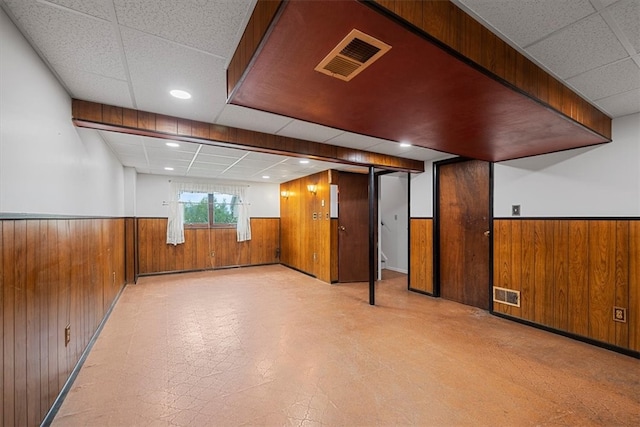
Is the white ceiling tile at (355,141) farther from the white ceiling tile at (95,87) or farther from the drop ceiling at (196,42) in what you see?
the white ceiling tile at (95,87)

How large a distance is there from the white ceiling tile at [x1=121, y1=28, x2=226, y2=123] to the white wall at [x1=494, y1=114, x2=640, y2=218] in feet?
11.7

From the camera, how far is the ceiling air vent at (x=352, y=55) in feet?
3.87

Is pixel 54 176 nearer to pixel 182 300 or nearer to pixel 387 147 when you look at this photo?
pixel 182 300

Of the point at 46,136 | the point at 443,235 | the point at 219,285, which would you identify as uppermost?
the point at 46,136

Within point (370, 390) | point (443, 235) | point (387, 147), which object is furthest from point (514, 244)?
point (370, 390)

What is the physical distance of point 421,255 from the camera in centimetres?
474

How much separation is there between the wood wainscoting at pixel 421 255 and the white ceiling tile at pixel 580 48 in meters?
3.03

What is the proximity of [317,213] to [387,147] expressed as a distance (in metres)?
2.45

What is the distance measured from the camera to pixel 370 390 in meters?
2.04

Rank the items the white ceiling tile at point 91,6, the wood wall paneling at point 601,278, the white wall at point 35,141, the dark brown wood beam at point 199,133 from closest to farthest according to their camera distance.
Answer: the white ceiling tile at point 91,6, the white wall at point 35,141, the dark brown wood beam at point 199,133, the wood wall paneling at point 601,278

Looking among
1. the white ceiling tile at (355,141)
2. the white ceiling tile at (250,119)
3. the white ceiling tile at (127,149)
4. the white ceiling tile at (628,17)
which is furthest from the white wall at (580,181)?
the white ceiling tile at (127,149)

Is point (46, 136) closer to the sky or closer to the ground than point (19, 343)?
closer to the sky

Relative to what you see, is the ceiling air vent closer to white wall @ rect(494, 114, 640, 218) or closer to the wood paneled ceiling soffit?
the wood paneled ceiling soffit

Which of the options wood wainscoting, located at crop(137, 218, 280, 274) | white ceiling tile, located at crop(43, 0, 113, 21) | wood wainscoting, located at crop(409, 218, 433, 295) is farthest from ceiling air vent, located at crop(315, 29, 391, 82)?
wood wainscoting, located at crop(137, 218, 280, 274)
